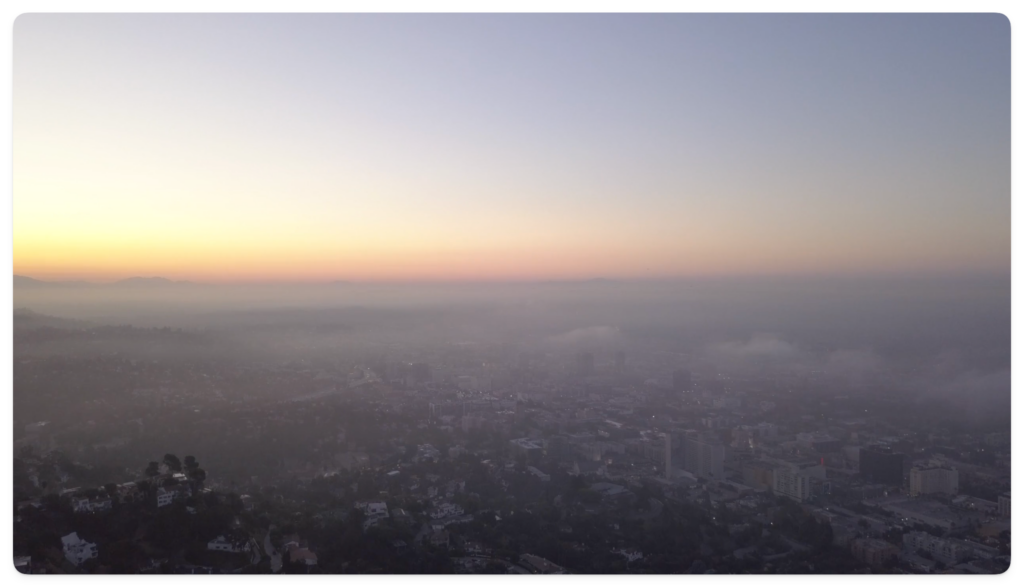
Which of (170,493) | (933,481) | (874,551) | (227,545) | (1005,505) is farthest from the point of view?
(933,481)

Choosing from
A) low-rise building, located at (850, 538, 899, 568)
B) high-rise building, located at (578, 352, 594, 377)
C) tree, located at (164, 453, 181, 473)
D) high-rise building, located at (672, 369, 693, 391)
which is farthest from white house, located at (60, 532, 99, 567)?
high-rise building, located at (578, 352, 594, 377)

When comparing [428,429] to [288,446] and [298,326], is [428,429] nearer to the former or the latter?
[288,446]

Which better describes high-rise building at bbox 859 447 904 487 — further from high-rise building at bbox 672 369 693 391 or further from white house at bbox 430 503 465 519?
white house at bbox 430 503 465 519

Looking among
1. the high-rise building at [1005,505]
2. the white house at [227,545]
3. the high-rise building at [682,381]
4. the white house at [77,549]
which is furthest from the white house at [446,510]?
the high-rise building at [682,381]

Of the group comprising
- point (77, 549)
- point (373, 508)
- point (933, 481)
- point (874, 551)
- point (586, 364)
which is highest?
point (77, 549)

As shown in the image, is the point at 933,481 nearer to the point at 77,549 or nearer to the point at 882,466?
the point at 882,466

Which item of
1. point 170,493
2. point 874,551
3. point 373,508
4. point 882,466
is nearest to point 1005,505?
point 882,466

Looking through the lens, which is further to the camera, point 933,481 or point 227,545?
point 933,481
